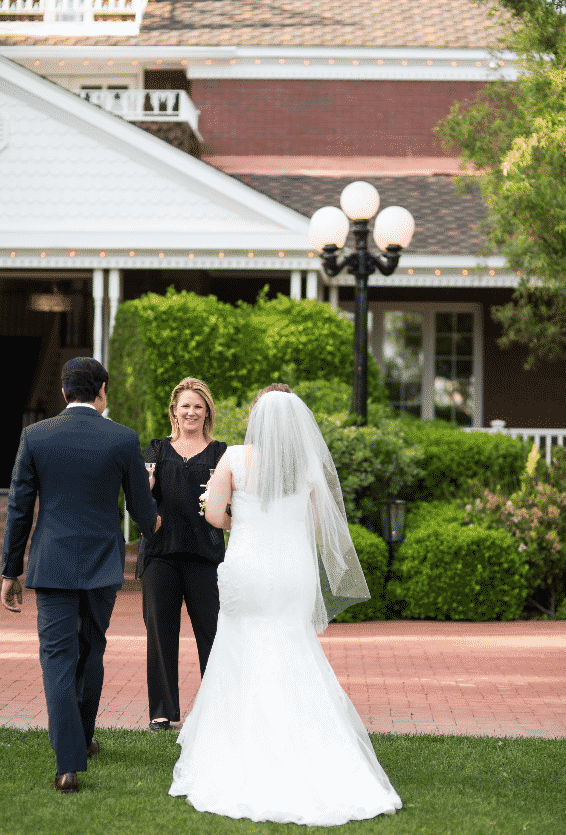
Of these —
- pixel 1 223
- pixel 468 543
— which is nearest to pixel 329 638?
pixel 468 543

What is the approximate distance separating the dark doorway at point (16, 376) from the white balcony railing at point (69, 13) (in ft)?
18.8

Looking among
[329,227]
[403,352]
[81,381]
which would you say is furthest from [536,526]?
[403,352]

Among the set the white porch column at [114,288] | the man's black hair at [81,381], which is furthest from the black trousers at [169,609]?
the white porch column at [114,288]

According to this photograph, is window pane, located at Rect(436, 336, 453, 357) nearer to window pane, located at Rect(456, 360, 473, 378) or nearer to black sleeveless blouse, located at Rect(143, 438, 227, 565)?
window pane, located at Rect(456, 360, 473, 378)

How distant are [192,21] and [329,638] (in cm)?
1436

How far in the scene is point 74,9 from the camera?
18594 millimetres

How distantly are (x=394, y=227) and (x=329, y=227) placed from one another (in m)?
0.66

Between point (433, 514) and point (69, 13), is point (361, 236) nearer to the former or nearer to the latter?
point (433, 514)

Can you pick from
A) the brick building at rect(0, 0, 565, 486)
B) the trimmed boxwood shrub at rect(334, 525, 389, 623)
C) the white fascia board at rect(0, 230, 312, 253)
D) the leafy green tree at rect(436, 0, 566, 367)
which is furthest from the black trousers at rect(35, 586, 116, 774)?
the white fascia board at rect(0, 230, 312, 253)

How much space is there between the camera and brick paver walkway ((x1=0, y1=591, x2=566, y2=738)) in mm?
6211

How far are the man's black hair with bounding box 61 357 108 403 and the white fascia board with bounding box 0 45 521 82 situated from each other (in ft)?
48.8

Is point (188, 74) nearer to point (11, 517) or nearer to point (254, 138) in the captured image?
point (254, 138)

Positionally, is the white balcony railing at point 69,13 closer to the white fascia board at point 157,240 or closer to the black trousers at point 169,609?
the white fascia board at point 157,240

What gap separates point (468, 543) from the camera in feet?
32.4
